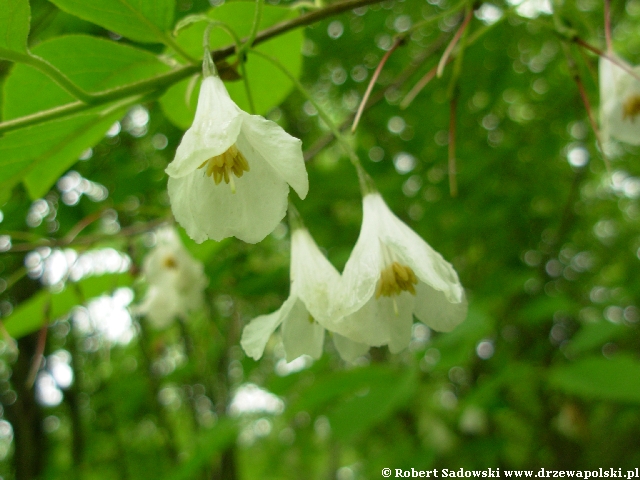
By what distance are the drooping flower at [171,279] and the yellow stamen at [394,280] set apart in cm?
101

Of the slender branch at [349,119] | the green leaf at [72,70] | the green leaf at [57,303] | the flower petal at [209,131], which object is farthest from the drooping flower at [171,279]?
the flower petal at [209,131]

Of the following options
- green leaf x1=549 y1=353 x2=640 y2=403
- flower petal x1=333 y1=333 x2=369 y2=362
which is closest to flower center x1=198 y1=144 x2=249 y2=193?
flower petal x1=333 y1=333 x2=369 y2=362

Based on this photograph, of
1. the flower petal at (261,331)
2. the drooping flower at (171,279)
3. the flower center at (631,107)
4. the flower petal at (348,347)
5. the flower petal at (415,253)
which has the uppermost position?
the flower center at (631,107)

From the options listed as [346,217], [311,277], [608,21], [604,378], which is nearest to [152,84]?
[311,277]

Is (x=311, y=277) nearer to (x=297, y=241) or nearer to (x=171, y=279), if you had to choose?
(x=297, y=241)

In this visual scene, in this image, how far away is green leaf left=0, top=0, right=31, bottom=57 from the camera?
69cm

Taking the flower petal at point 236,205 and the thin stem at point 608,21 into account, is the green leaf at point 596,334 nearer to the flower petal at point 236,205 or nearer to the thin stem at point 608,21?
the thin stem at point 608,21

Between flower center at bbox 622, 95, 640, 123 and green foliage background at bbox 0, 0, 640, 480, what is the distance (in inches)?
8.7

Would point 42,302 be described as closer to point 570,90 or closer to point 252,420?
point 252,420

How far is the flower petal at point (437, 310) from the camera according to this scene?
0.87m

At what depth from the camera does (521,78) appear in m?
2.54

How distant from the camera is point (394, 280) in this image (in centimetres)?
90

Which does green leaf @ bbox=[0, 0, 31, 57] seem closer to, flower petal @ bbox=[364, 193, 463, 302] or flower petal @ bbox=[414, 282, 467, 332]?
flower petal @ bbox=[364, 193, 463, 302]

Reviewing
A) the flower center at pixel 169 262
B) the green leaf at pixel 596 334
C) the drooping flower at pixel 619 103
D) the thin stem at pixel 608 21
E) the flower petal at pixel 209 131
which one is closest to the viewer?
the flower petal at pixel 209 131
